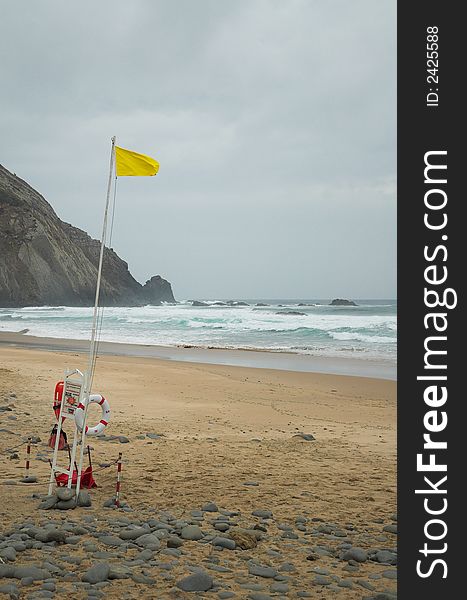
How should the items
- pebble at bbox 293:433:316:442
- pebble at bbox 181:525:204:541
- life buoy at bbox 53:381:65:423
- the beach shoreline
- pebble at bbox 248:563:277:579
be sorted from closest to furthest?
1. pebble at bbox 248:563:277:579
2. pebble at bbox 181:525:204:541
3. life buoy at bbox 53:381:65:423
4. pebble at bbox 293:433:316:442
5. the beach shoreline

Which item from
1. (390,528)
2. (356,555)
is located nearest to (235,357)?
(390,528)

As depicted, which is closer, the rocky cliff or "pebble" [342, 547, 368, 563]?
"pebble" [342, 547, 368, 563]

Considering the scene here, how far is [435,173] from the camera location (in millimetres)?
3799

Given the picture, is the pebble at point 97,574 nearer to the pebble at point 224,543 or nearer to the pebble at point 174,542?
the pebble at point 174,542

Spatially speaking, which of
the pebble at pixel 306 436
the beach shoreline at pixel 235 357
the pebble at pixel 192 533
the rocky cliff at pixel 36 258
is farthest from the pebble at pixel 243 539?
the rocky cliff at pixel 36 258

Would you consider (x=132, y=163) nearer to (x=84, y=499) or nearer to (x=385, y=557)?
(x=84, y=499)

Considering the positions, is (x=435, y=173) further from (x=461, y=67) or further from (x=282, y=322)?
(x=282, y=322)

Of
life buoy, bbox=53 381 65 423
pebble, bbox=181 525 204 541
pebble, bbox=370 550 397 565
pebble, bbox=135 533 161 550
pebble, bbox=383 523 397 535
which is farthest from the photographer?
life buoy, bbox=53 381 65 423

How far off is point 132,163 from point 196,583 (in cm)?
392

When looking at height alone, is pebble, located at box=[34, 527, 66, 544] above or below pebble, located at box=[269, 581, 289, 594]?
above

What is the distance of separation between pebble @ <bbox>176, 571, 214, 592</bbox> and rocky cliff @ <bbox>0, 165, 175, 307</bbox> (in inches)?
2724

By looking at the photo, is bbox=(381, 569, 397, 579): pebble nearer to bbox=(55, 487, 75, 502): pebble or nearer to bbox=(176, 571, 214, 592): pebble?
bbox=(176, 571, 214, 592): pebble

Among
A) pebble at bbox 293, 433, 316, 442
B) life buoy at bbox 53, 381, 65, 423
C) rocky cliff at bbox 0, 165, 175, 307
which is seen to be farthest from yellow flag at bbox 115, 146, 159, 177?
rocky cliff at bbox 0, 165, 175, 307

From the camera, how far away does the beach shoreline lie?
19.3m
